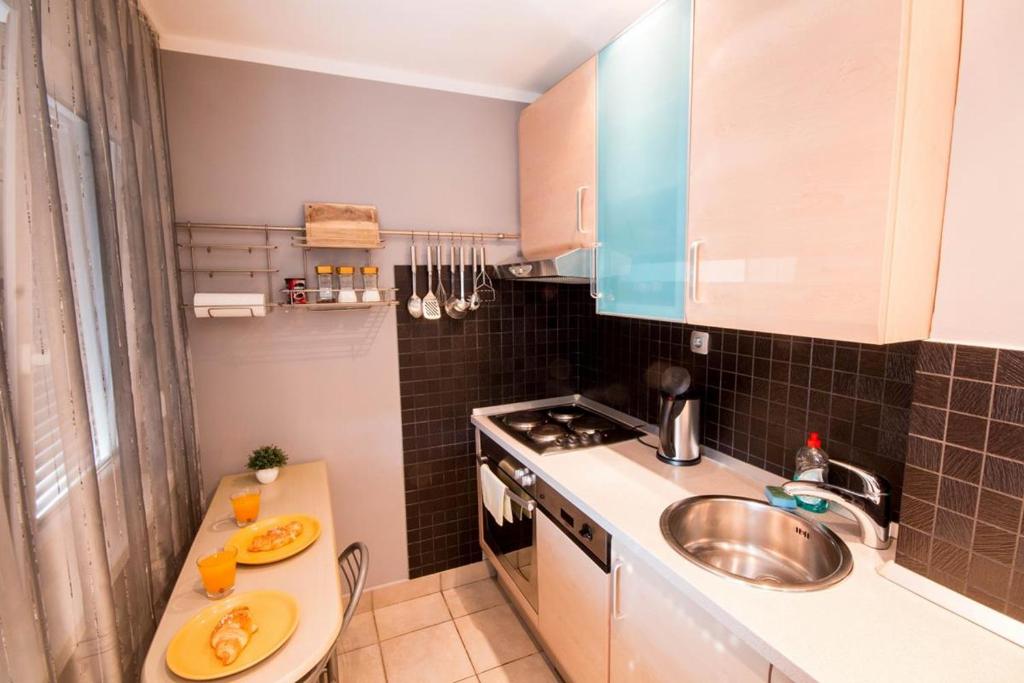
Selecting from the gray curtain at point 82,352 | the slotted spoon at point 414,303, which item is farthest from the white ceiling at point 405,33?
the slotted spoon at point 414,303

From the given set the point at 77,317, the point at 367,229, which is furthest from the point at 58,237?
the point at 367,229

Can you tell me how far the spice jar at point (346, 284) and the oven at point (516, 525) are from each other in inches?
34.3

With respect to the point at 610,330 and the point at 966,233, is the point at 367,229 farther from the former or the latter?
the point at 966,233

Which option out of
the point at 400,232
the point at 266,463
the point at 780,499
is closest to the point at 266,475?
the point at 266,463

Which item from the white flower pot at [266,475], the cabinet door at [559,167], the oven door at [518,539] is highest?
the cabinet door at [559,167]

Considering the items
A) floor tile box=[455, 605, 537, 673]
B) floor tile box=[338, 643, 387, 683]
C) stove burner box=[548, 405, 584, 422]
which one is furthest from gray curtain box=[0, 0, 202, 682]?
stove burner box=[548, 405, 584, 422]

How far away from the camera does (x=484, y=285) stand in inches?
86.4

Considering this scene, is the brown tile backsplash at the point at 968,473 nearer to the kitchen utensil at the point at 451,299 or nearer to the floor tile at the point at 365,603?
the kitchen utensil at the point at 451,299

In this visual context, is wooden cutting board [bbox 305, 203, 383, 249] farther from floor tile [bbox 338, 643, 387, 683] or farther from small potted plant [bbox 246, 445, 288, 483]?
floor tile [bbox 338, 643, 387, 683]

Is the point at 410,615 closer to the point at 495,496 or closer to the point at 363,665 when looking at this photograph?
the point at 363,665

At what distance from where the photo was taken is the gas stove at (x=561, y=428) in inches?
72.5

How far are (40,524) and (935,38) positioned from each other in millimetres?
1771

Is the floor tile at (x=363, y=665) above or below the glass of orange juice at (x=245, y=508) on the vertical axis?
below

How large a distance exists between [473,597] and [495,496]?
0.67 metres
